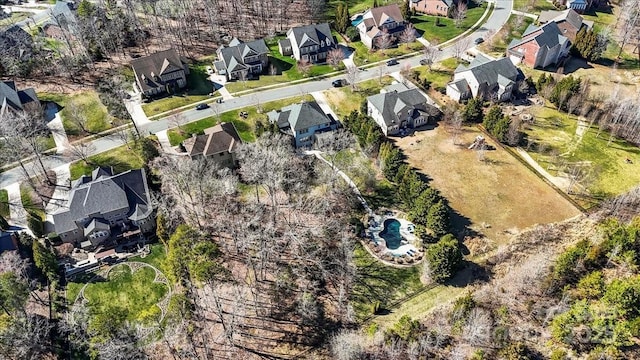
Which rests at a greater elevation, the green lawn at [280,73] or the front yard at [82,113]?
the green lawn at [280,73]

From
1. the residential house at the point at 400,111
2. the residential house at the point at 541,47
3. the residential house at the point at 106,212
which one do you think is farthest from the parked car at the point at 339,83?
the residential house at the point at 106,212

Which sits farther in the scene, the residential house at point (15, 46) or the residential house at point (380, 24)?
the residential house at point (380, 24)

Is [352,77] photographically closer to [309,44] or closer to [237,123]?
[309,44]

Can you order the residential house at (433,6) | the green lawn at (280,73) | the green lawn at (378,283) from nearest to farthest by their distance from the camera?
the green lawn at (378,283) < the green lawn at (280,73) < the residential house at (433,6)

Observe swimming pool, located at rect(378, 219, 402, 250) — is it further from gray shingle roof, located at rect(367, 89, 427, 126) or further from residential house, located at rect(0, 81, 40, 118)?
residential house, located at rect(0, 81, 40, 118)

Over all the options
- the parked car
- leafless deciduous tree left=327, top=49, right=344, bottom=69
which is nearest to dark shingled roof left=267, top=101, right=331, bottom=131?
the parked car

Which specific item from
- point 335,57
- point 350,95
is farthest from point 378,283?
point 335,57

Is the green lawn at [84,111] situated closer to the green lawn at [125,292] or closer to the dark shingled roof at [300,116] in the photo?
the dark shingled roof at [300,116]
